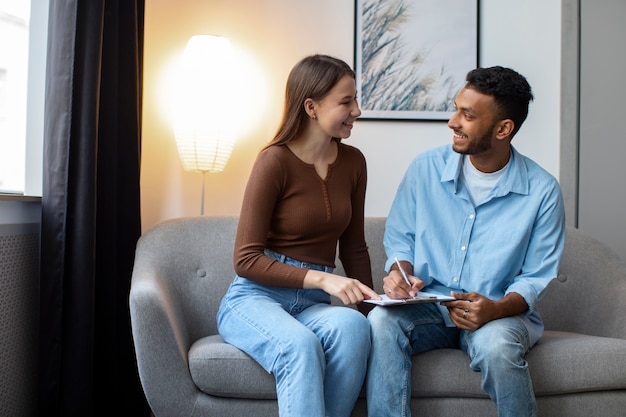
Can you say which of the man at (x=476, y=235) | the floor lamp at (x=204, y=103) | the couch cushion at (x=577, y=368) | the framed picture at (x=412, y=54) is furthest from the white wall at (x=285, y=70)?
the couch cushion at (x=577, y=368)

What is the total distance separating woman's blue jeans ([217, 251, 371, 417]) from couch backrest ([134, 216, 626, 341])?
15.9 inches

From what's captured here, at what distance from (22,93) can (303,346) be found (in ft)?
4.27

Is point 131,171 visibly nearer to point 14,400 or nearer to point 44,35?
point 44,35

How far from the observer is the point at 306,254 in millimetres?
1761

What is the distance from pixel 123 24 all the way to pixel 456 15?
1472 millimetres

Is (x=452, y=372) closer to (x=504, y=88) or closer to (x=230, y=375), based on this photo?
(x=230, y=375)

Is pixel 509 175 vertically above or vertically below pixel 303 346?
above

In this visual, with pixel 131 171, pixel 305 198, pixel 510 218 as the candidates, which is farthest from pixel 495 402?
pixel 131 171

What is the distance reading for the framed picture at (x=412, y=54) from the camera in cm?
265

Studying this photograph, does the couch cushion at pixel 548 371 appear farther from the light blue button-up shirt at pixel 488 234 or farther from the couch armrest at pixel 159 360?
the couch armrest at pixel 159 360

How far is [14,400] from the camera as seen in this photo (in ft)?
5.64

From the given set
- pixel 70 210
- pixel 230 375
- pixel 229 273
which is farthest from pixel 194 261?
pixel 230 375

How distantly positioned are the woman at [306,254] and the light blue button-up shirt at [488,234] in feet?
0.67

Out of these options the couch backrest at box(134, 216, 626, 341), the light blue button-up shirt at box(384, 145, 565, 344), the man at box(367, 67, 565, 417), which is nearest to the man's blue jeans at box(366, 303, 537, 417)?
the man at box(367, 67, 565, 417)
